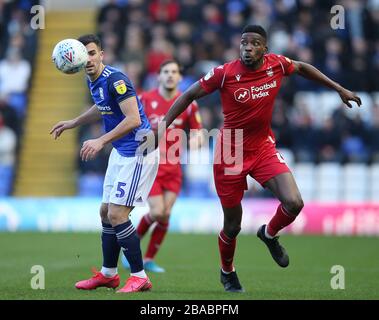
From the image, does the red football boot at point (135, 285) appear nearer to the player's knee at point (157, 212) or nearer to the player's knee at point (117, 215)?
the player's knee at point (117, 215)

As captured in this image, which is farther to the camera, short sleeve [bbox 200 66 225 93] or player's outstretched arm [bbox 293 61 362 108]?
player's outstretched arm [bbox 293 61 362 108]

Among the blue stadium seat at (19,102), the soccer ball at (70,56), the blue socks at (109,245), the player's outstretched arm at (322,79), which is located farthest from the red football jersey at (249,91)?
the blue stadium seat at (19,102)

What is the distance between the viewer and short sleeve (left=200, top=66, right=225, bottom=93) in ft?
30.6

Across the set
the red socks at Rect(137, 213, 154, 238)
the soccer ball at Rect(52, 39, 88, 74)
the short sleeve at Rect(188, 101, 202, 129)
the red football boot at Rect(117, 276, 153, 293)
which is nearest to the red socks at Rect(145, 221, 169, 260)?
the red socks at Rect(137, 213, 154, 238)

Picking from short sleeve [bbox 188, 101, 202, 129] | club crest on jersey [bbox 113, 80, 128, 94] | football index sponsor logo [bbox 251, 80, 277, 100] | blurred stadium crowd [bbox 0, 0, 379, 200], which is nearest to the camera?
club crest on jersey [bbox 113, 80, 128, 94]

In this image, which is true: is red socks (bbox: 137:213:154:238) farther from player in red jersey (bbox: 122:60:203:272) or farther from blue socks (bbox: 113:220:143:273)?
blue socks (bbox: 113:220:143:273)

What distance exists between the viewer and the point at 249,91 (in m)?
9.37

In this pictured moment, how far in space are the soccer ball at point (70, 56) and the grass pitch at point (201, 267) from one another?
229cm

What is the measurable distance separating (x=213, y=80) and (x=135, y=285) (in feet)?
7.50

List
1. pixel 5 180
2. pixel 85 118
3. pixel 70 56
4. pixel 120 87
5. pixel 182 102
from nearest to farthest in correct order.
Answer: pixel 70 56
pixel 120 87
pixel 182 102
pixel 85 118
pixel 5 180

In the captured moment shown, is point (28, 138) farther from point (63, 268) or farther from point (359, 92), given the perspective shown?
point (63, 268)

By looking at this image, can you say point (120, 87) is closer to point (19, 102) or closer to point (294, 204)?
point (294, 204)

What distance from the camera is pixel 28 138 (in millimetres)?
22922

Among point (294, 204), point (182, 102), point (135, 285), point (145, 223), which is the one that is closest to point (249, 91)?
point (182, 102)
